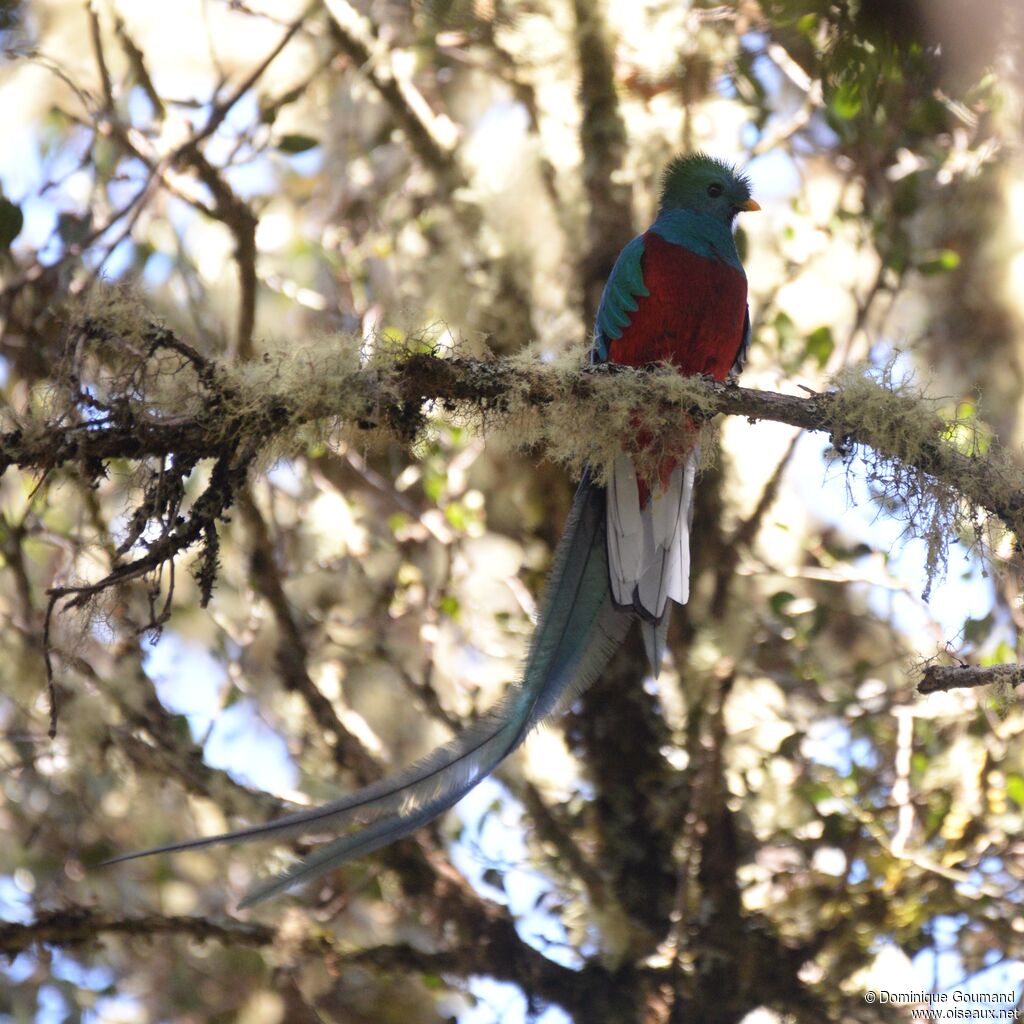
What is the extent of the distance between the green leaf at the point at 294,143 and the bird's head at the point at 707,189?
1.07 meters

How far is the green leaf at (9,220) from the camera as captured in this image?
2793mm

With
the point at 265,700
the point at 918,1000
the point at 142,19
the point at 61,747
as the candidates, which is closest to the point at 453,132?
the point at 142,19

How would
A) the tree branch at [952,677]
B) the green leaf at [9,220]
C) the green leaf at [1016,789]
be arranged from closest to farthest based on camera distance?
the tree branch at [952,677]
the green leaf at [9,220]
the green leaf at [1016,789]

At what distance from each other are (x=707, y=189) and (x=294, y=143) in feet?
4.04

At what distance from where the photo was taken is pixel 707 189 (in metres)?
3.05

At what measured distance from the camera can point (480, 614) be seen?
3.78 meters

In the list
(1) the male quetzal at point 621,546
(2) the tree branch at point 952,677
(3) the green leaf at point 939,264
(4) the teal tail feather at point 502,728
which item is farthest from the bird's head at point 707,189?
(2) the tree branch at point 952,677

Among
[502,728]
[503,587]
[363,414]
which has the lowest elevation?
[502,728]

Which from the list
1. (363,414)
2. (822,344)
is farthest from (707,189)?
(363,414)

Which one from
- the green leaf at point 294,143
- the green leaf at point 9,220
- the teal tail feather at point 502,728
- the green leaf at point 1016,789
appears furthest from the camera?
the green leaf at point 294,143

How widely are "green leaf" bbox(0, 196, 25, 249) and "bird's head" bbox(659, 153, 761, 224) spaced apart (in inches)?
64.1

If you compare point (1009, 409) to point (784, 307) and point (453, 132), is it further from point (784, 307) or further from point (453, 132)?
point (453, 132)

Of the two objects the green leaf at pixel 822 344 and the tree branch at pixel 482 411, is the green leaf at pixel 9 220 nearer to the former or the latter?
the tree branch at pixel 482 411

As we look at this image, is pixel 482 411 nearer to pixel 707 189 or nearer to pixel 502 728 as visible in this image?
pixel 502 728
